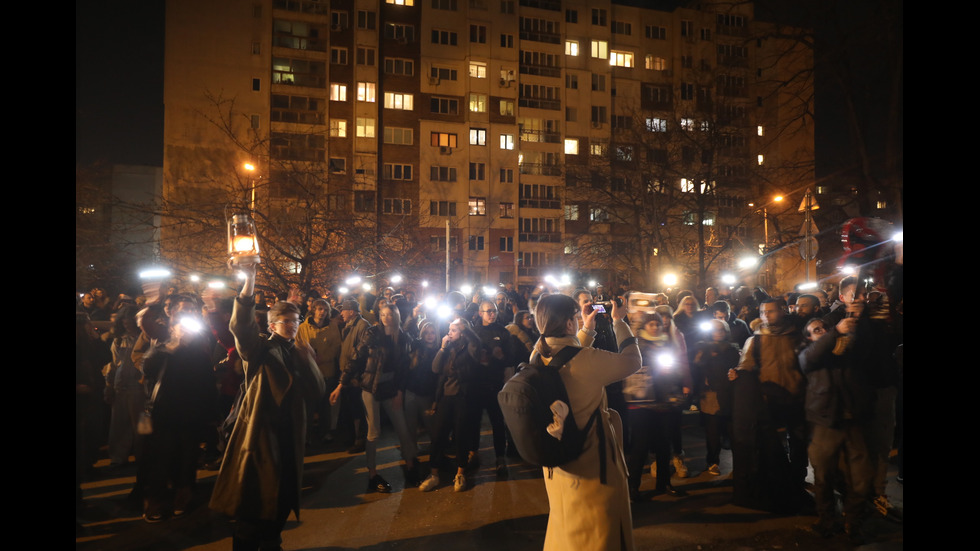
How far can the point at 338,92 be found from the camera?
159 feet

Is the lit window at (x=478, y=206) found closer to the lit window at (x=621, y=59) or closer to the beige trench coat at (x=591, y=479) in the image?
the lit window at (x=621, y=59)

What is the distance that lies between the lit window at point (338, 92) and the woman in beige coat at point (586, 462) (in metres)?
49.3

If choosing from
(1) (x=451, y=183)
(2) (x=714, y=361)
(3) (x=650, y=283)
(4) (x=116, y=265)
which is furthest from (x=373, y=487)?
(1) (x=451, y=183)

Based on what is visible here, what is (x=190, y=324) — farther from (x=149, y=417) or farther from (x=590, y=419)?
(x=590, y=419)

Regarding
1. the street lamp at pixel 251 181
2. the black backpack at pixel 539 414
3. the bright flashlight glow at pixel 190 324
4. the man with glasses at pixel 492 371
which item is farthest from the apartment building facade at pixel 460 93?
the black backpack at pixel 539 414

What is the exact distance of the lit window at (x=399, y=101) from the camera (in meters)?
49.7

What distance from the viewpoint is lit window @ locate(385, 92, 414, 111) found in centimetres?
4972

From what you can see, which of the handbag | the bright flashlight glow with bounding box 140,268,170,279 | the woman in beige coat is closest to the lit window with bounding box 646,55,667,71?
the bright flashlight glow with bounding box 140,268,170,279

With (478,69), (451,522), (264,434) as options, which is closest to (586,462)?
(264,434)

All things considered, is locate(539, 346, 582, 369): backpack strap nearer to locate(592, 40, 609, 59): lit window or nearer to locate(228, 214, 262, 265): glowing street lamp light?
locate(228, 214, 262, 265): glowing street lamp light

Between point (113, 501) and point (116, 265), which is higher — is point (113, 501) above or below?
below

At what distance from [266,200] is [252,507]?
988 centimetres

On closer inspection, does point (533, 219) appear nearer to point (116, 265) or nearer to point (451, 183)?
point (451, 183)

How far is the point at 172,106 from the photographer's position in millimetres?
44375
